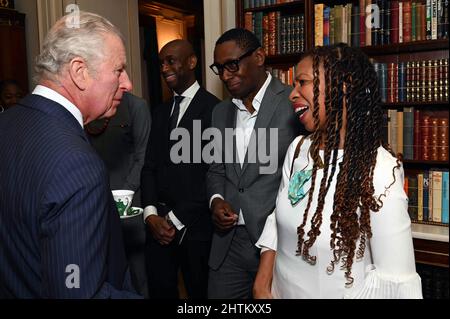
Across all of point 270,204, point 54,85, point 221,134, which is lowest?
point 270,204

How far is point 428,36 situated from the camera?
7.64ft

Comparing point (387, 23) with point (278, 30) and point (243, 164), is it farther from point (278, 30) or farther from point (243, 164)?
point (243, 164)

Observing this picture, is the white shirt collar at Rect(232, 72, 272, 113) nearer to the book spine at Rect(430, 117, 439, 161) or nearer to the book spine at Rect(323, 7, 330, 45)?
the book spine at Rect(323, 7, 330, 45)

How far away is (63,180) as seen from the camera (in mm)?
872

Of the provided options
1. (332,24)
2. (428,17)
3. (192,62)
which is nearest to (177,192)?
(192,62)

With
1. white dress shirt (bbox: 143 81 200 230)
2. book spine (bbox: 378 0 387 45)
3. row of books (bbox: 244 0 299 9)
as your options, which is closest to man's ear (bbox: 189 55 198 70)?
white dress shirt (bbox: 143 81 200 230)

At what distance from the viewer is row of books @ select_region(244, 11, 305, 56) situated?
269cm

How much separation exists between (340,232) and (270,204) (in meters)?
0.61

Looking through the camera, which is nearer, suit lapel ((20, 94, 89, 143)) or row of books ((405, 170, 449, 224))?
suit lapel ((20, 94, 89, 143))

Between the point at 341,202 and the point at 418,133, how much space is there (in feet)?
4.74

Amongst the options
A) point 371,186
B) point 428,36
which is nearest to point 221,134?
point 371,186

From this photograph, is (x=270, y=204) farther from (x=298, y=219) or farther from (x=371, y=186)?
(x=371, y=186)

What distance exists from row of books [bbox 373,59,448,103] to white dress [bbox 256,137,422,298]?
126 centimetres
